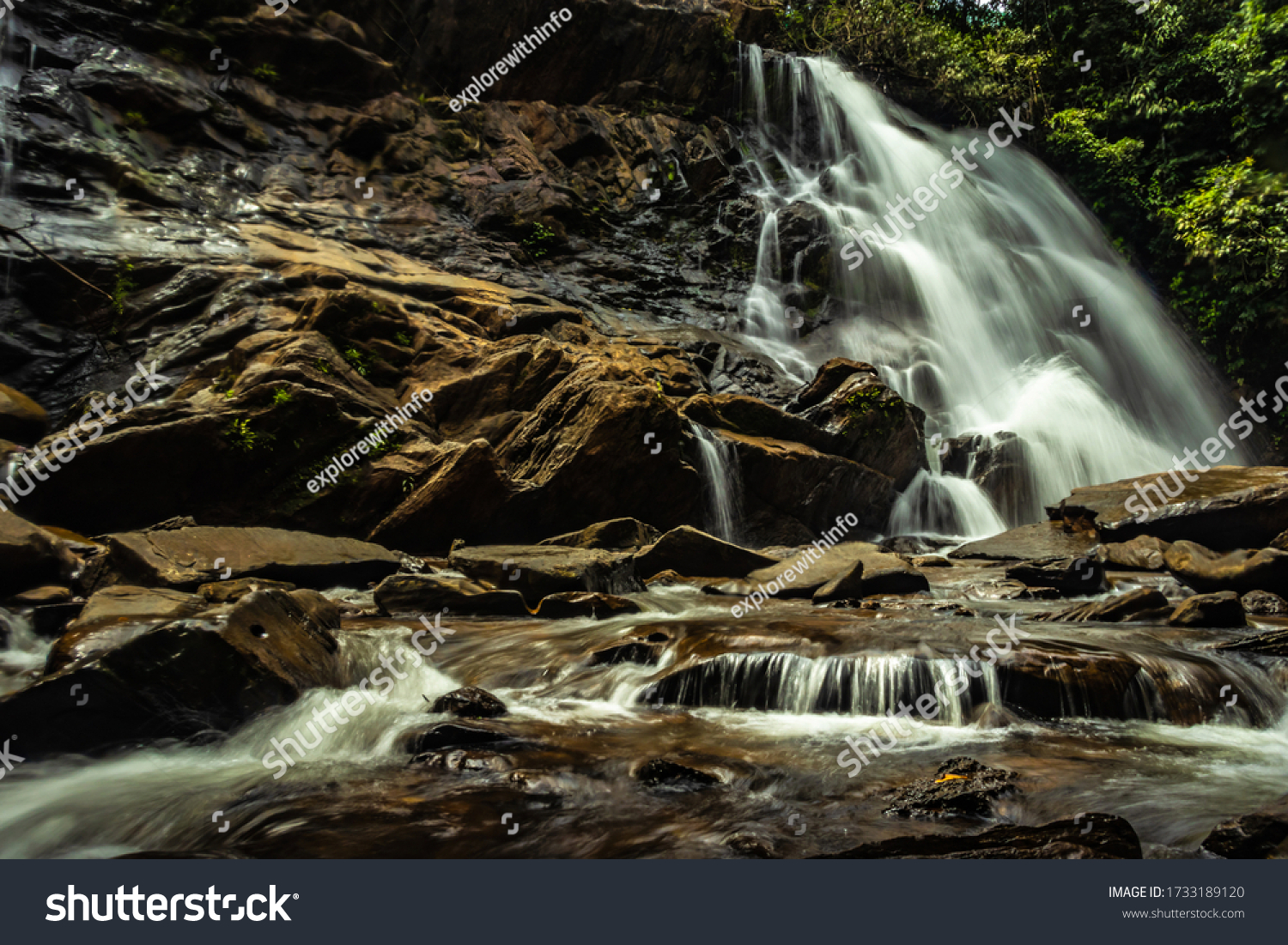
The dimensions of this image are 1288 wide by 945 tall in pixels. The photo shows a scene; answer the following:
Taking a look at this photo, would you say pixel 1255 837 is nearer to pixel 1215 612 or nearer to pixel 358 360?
pixel 1215 612

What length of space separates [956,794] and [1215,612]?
15.9 feet

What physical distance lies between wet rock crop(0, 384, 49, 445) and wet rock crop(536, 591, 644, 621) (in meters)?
7.77

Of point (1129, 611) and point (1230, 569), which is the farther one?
point (1230, 569)

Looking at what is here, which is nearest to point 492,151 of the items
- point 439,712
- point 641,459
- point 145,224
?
point 145,224

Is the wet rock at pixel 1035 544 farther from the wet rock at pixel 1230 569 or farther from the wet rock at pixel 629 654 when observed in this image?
the wet rock at pixel 629 654

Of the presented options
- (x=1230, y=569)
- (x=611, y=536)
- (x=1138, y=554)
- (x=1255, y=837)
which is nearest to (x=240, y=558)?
(x=611, y=536)

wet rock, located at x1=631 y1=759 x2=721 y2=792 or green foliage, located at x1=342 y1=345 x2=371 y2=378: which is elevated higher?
green foliage, located at x1=342 y1=345 x2=371 y2=378

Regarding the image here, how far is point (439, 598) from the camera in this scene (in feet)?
26.7

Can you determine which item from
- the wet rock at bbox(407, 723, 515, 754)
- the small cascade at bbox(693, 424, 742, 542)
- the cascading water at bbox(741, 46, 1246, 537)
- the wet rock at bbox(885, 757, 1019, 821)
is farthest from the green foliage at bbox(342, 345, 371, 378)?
the wet rock at bbox(885, 757, 1019, 821)

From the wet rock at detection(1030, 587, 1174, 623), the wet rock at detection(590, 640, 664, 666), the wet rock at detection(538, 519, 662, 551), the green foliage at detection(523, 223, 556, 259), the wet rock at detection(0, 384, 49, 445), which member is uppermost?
the green foliage at detection(523, 223, 556, 259)

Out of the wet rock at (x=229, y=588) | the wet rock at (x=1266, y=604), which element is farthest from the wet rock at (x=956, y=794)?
the wet rock at (x=1266, y=604)

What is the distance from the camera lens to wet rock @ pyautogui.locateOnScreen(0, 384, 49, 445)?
10.2 metres

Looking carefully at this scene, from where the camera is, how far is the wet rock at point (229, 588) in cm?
634

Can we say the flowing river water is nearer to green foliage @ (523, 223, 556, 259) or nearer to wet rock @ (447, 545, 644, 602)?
wet rock @ (447, 545, 644, 602)
